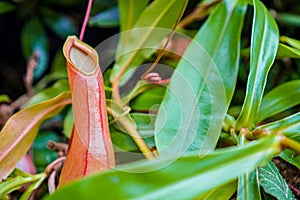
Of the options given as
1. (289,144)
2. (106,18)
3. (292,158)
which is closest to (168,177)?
(289,144)

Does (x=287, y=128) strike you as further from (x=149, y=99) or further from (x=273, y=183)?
(x=149, y=99)

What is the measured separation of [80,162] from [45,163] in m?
0.20

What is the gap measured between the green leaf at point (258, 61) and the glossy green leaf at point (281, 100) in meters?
0.06

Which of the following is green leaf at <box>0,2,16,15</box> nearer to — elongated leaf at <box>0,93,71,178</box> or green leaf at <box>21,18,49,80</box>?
green leaf at <box>21,18,49,80</box>

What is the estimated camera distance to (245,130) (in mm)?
464

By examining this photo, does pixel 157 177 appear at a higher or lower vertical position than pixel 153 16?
lower

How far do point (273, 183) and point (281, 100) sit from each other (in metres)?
0.14

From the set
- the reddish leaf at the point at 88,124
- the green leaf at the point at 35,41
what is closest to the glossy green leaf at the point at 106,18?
the green leaf at the point at 35,41

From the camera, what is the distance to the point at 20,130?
0.52m

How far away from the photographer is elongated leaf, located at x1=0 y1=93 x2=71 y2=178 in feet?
1.67

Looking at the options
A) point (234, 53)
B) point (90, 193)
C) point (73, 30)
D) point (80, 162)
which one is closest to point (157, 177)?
point (90, 193)

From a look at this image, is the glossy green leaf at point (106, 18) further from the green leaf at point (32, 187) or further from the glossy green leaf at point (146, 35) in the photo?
the green leaf at point (32, 187)

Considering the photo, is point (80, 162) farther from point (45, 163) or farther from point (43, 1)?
point (43, 1)

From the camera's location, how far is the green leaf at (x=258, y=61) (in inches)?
18.6
